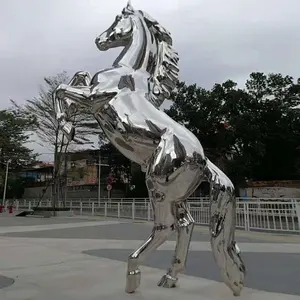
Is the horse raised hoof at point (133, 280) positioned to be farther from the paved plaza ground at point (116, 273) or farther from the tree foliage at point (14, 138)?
the tree foliage at point (14, 138)

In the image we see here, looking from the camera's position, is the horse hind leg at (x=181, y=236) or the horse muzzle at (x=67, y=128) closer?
the horse hind leg at (x=181, y=236)

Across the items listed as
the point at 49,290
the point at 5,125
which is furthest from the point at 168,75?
the point at 5,125

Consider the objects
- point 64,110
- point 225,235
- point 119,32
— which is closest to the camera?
point 225,235

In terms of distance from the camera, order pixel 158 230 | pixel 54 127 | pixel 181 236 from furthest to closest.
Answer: pixel 54 127
pixel 181 236
pixel 158 230

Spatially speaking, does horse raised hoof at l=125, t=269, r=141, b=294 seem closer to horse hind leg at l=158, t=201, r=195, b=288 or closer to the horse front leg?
horse hind leg at l=158, t=201, r=195, b=288

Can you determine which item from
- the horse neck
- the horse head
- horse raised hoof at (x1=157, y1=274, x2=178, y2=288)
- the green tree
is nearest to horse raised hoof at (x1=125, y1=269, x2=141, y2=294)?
horse raised hoof at (x1=157, y1=274, x2=178, y2=288)

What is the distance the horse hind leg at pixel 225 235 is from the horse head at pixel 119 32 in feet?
4.94

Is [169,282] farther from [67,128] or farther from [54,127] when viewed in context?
[54,127]

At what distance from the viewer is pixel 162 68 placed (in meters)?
3.06

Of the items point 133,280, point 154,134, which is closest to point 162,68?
point 154,134

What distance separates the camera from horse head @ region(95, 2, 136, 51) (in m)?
3.16

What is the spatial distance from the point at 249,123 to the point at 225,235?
19.5m

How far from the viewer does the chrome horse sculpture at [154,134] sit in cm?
261

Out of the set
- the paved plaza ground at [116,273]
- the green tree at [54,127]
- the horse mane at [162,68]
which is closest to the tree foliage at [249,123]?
the green tree at [54,127]
